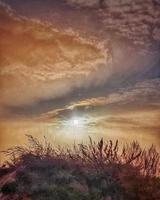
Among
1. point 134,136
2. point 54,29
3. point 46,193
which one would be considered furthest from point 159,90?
point 46,193

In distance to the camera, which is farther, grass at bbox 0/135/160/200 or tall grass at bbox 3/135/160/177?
tall grass at bbox 3/135/160/177

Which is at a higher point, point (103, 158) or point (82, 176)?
point (103, 158)

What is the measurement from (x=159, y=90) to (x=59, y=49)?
10.9 feet

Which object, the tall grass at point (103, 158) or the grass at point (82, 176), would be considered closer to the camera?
the grass at point (82, 176)

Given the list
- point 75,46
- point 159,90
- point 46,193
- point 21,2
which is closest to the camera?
point 46,193

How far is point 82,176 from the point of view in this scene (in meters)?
5.41

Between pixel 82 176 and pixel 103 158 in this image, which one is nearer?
pixel 82 176

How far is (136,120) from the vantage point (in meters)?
11.3

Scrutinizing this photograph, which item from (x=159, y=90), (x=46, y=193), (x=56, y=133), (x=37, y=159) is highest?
(x=159, y=90)

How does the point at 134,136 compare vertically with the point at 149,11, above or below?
below

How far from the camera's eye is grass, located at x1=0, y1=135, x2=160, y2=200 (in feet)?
16.4

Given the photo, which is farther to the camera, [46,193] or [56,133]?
[56,133]

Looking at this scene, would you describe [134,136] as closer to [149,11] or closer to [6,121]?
[6,121]

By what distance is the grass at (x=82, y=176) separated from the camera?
500cm
